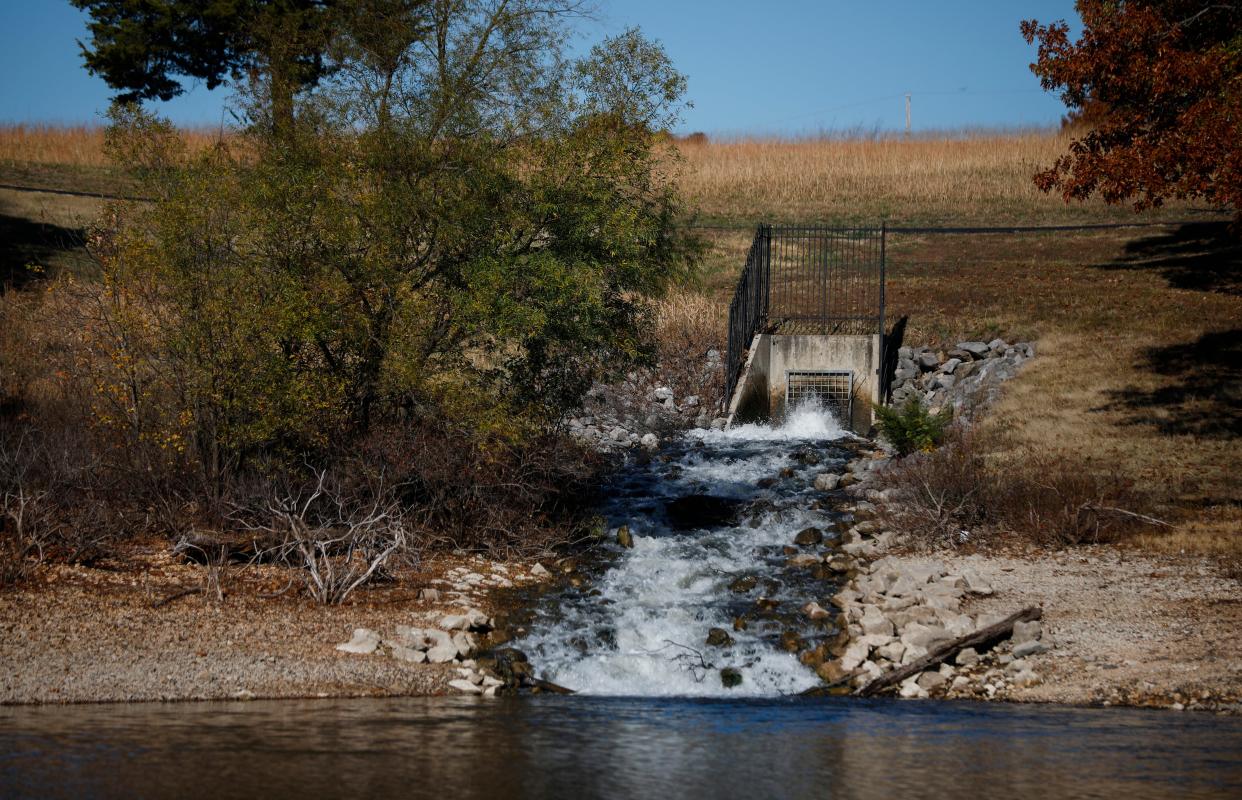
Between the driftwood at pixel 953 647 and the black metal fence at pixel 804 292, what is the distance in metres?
12.5

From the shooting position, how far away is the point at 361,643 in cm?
1177

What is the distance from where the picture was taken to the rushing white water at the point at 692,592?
12.0 m

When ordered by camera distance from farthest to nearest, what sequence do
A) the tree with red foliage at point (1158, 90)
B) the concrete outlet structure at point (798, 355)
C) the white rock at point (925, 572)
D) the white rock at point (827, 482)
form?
the concrete outlet structure at point (798, 355)
the white rock at point (827, 482)
the tree with red foliage at point (1158, 90)
the white rock at point (925, 572)

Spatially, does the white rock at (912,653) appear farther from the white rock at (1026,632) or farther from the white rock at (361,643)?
the white rock at (361,643)

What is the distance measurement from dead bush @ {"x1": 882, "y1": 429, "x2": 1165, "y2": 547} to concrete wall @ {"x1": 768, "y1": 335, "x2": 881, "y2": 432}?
686cm

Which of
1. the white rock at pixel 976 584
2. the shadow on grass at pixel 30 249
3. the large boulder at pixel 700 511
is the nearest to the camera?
the white rock at pixel 976 584

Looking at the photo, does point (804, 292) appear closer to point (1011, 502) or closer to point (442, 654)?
point (1011, 502)

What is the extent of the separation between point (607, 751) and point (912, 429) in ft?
38.4

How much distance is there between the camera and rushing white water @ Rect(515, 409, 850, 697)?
1201 cm

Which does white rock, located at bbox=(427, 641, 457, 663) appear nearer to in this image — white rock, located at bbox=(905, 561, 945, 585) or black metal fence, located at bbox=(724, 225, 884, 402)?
white rock, located at bbox=(905, 561, 945, 585)

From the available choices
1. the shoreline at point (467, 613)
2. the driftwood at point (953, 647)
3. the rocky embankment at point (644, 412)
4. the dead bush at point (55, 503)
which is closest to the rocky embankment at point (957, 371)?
the rocky embankment at point (644, 412)

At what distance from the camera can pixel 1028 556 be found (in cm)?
1456

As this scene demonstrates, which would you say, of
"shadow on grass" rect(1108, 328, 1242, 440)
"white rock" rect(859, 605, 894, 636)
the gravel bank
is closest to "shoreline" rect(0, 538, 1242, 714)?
the gravel bank

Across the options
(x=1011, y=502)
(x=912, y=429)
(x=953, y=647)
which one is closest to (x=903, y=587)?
(x=953, y=647)
